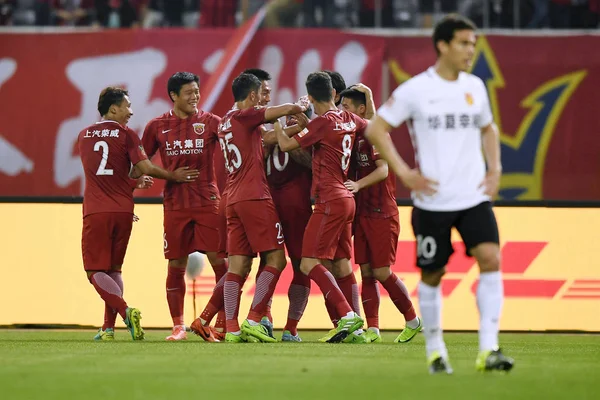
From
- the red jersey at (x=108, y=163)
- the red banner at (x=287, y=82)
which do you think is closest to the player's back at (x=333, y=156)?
the red jersey at (x=108, y=163)

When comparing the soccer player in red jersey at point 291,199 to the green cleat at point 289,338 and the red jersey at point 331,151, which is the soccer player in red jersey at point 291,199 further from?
the red jersey at point 331,151

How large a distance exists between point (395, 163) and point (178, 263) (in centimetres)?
428

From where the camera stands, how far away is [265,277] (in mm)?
9625

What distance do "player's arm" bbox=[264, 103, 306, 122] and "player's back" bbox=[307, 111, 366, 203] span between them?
0.64 ft

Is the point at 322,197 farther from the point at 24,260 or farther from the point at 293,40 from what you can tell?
the point at 293,40

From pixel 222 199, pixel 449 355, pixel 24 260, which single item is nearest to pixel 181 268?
pixel 222 199

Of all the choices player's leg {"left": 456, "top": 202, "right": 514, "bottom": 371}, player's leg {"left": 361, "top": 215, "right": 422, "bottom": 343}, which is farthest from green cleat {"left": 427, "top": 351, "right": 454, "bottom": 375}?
player's leg {"left": 361, "top": 215, "right": 422, "bottom": 343}

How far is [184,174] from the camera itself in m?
10.1

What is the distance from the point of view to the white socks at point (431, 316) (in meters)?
6.46

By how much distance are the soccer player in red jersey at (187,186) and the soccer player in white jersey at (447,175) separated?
12.5 feet

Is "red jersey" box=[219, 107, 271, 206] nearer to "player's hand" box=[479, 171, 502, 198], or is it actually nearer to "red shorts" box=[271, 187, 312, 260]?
"red shorts" box=[271, 187, 312, 260]

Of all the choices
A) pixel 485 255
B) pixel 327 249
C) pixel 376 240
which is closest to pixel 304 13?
pixel 376 240

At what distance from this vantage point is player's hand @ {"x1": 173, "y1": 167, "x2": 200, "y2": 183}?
33.0 feet

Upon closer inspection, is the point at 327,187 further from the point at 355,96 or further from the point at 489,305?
the point at 489,305
